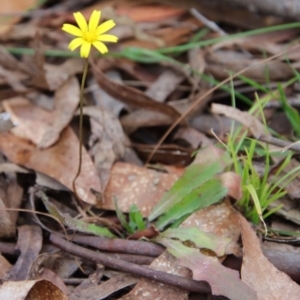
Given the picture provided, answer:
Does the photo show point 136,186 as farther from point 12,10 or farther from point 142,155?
point 12,10

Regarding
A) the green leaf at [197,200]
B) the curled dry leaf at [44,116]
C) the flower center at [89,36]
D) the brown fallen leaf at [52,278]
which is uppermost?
the flower center at [89,36]

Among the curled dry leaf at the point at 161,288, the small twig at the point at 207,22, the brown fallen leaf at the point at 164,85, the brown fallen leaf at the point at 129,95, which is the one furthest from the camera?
the small twig at the point at 207,22

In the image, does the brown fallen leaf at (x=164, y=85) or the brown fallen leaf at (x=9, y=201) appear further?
the brown fallen leaf at (x=164, y=85)

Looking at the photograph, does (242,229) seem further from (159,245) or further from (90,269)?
(90,269)

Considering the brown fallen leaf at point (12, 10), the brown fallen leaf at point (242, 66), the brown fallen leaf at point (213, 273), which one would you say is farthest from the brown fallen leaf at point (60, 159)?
the brown fallen leaf at point (12, 10)

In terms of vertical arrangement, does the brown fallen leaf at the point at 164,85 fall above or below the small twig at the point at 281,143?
below

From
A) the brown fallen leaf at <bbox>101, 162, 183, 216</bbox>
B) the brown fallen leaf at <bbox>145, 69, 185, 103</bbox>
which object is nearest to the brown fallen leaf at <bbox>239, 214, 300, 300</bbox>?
the brown fallen leaf at <bbox>101, 162, 183, 216</bbox>

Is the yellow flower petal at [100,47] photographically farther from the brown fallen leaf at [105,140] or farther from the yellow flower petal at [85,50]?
the brown fallen leaf at [105,140]
